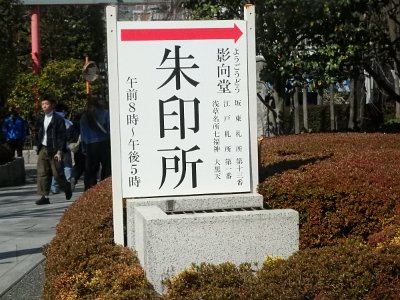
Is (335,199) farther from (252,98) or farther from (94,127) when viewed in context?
(94,127)

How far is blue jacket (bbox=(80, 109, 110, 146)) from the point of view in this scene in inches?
530

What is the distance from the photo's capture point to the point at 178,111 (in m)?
6.24

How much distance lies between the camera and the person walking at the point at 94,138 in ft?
44.2

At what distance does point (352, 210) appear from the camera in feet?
21.0

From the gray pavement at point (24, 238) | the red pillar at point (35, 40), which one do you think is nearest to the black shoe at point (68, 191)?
the gray pavement at point (24, 238)

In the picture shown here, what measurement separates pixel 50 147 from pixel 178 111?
7.68 metres

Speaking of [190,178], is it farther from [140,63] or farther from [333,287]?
[333,287]

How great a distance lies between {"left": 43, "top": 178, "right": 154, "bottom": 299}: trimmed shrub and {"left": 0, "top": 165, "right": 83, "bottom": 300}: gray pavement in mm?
1453

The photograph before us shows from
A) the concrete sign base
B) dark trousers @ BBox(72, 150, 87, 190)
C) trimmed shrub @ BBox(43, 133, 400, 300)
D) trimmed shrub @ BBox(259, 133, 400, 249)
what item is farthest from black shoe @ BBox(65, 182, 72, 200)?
the concrete sign base

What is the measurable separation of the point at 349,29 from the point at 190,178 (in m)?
10.5

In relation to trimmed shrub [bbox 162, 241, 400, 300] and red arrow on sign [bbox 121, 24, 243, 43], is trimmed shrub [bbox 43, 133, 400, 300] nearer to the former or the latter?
trimmed shrub [bbox 162, 241, 400, 300]

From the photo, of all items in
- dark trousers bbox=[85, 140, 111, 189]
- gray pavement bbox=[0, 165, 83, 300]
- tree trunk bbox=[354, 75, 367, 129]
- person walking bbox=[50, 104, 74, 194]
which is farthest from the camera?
tree trunk bbox=[354, 75, 367, 129]

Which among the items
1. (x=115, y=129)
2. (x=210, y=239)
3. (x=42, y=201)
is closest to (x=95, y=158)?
(x=42, y=201)

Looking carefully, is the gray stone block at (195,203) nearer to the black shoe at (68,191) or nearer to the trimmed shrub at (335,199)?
the trimmed shrub at (335,199)
